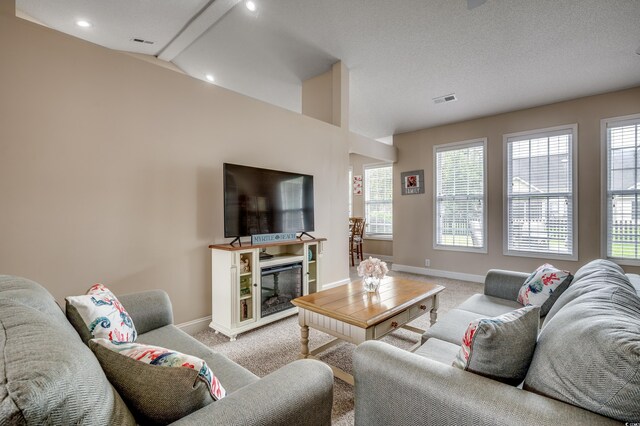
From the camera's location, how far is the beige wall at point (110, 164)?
6.33ft

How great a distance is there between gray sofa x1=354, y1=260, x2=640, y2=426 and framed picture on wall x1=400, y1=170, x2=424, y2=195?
14.3 feet

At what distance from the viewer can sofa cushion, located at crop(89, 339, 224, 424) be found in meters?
0.77

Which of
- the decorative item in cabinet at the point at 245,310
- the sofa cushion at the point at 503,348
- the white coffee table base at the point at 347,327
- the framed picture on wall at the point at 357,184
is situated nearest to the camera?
the sofa cushion at the point at 503,348

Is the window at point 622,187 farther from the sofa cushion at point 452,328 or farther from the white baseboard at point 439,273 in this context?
the sofa cushion at point 452,328

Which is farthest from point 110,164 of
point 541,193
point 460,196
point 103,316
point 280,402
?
point 541,193

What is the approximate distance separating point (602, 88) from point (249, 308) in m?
5.27

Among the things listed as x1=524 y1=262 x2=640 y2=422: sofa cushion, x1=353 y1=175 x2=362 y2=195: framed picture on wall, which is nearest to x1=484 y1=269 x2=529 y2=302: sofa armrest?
x1=524 y1=262 x2=640 y2=422: sofa cushion

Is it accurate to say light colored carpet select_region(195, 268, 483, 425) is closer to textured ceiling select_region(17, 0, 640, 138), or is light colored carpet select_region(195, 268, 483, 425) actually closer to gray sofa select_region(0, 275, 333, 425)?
gray sofa select_region(0, 275, 333, 425)

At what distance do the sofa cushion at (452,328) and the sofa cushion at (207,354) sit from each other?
3.74 ft

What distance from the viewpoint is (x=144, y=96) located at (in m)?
2.46

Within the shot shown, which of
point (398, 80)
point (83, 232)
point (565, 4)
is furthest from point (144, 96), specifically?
point (565, 4)

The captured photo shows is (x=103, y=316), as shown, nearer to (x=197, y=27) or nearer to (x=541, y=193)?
(x=197, y=27)

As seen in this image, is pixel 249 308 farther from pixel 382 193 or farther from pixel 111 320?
pixel 382 193

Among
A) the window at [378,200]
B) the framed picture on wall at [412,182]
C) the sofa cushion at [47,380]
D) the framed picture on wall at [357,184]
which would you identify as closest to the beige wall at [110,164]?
the sofa cushion at [47,380]
